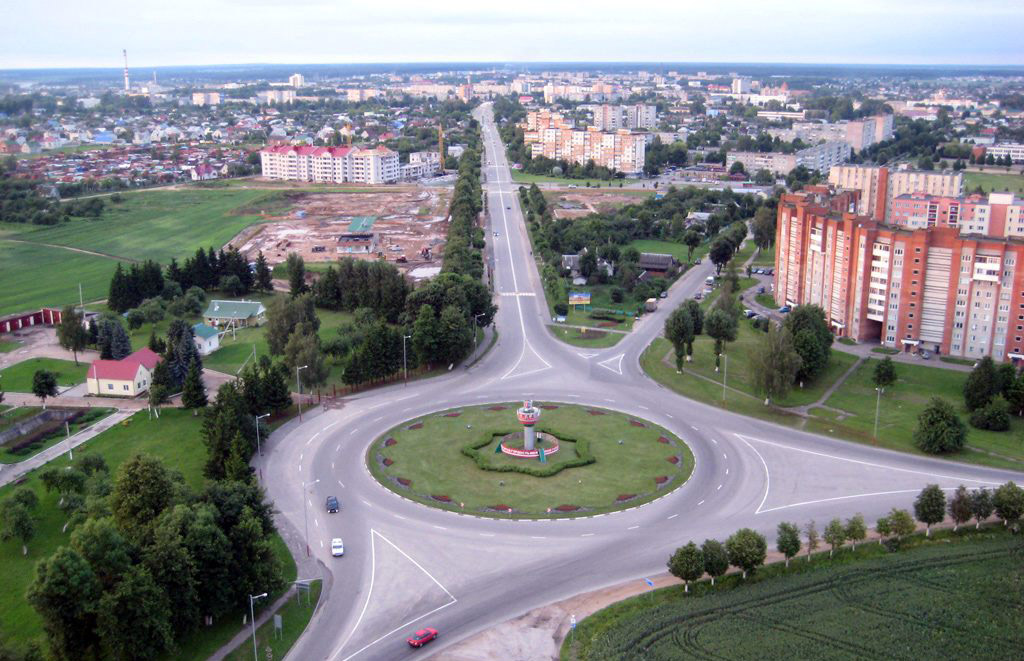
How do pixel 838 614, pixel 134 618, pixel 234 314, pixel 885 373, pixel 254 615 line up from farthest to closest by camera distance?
1. pixel 234 314
2. pixel 885 373
3. pixel 254 615
4. pixel 838 614
5. pixel 134 618

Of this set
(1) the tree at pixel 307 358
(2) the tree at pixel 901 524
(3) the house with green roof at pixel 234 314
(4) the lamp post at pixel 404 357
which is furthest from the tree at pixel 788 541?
(3) the house with green roof at pixel 234 314

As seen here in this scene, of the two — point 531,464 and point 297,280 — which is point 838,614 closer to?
point 531,464

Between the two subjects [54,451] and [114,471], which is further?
[54,451]

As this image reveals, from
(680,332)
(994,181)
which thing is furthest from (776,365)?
(994,181)

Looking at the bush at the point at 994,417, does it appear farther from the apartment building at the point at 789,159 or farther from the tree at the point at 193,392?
the apartment building at the point at 789,159

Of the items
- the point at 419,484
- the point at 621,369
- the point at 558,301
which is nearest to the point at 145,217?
the point at 558,301

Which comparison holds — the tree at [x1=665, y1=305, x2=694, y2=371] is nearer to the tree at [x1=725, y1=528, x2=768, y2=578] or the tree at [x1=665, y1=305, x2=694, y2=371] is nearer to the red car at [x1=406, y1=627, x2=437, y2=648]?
the tree at [x1=725, y1=528, x2=768, y2=578]

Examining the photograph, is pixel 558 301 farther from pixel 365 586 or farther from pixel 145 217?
pixel 145 217
